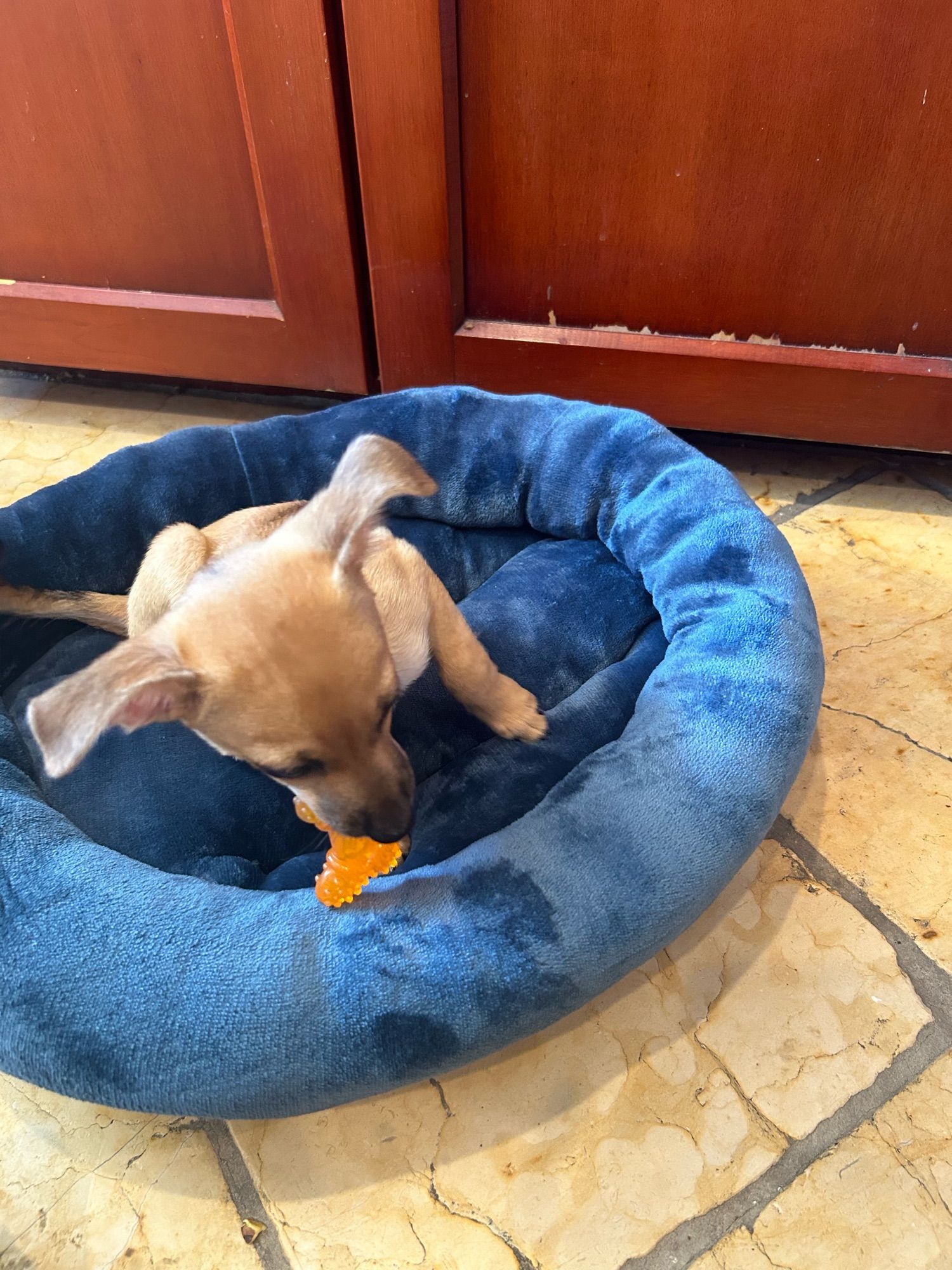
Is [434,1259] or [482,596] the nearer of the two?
[434,1259]

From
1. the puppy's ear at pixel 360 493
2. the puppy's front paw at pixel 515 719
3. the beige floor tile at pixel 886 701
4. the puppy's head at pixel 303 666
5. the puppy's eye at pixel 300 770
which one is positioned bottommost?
the beige floor tile at pixel 886 701

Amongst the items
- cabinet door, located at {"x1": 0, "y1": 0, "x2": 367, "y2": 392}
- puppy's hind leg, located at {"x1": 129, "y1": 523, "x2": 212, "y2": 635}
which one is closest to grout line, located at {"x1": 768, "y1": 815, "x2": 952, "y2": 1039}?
puppy's hind leg, located at {"x1": 129, "y1": 523, "x2": 212, "y2": 635}

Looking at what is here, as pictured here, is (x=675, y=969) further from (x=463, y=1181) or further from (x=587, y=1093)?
(x=463, y=1181)

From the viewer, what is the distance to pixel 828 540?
234cm

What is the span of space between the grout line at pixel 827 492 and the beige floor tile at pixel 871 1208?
4.78ft

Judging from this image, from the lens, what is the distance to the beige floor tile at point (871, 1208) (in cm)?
127

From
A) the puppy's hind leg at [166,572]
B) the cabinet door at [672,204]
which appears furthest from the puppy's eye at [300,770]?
the cabinet door at [672,204]

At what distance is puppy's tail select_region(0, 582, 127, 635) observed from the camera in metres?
1.84

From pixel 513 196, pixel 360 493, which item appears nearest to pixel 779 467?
pixel 513 196

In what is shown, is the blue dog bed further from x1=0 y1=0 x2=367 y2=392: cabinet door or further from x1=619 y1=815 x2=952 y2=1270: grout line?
x1=0 y1=0 x2=367 y2=392: cabinet door

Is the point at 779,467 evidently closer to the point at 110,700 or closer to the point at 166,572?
the point at 166,572

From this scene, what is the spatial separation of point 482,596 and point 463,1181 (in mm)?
1100

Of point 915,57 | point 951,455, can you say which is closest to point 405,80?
point 915,57

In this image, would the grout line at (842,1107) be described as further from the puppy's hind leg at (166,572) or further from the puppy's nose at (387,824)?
the puppy's hind leg at (166,572)
